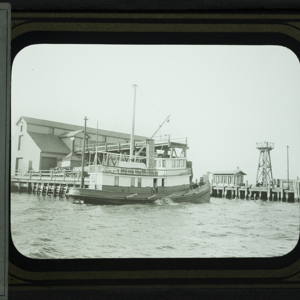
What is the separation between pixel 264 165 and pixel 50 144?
125 cm

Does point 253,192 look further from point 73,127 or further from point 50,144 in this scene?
point 50,144

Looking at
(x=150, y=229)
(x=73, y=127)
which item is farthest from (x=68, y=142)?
(x=150, y=229)

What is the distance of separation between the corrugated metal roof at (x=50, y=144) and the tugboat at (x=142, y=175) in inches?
7.5

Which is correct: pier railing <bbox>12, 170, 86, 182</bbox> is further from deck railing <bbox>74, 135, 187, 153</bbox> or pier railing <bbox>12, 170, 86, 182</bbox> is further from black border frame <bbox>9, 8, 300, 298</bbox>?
black border frame <bbox>9, 8, 300, 298</bbox>

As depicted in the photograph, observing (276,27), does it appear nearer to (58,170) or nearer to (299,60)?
(299,60)

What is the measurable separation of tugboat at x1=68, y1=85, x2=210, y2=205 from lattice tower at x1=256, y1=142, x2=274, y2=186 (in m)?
0.32

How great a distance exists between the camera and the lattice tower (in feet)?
5.70

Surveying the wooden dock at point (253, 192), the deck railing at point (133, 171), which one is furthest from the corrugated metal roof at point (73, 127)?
the wooden dock at point (253, 192)

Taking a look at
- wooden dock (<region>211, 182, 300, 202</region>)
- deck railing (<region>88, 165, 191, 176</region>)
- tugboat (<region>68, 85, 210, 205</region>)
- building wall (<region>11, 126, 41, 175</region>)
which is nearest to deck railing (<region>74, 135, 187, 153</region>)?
tugboat (<region>68, 85, 210, 205</region>)

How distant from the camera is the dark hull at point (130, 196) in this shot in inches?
69.7

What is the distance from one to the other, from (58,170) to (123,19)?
0.92 metres

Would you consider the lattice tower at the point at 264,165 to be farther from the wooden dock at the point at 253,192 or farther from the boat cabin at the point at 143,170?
the boat cabin at the point at 143,170
